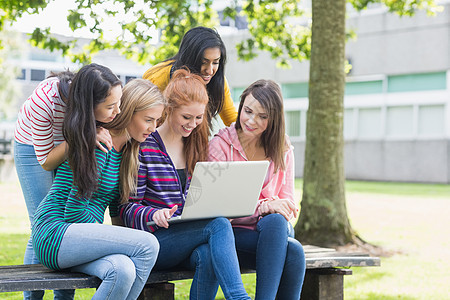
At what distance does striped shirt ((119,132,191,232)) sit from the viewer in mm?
3115

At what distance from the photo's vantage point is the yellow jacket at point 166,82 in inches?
148

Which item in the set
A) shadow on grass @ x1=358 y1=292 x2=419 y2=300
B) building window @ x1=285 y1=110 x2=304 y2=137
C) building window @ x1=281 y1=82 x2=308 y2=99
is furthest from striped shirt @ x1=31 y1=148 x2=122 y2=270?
building window @ x1=285 y1=110 x2=304 y2=137

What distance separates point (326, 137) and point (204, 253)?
414 centimetres

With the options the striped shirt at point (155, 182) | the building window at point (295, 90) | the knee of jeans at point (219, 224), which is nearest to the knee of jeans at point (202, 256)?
the knee of jeans at point (219, 224)

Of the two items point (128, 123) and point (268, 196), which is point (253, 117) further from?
point (128, 123)

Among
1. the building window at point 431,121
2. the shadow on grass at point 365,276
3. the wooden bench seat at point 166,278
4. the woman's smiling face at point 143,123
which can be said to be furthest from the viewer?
the building window at point 431,121

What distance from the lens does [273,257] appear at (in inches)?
122

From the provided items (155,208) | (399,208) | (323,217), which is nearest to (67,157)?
(155,208)

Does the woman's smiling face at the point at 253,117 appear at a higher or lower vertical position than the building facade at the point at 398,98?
lower

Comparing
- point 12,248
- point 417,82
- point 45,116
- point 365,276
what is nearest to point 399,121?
point 417,82

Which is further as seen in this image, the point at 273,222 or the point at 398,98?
the point at 398,98

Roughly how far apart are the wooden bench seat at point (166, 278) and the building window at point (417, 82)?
58.3 ft

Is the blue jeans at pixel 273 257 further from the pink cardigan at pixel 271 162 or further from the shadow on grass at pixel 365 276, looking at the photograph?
the shadow on grass at pixel 365 276

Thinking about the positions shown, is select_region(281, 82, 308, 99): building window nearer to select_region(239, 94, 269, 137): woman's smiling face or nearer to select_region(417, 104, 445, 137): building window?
select_region(417, 104, 445, 137): building window
